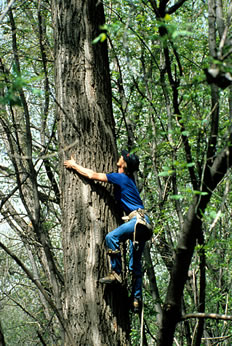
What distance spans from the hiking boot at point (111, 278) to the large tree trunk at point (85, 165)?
0.05m

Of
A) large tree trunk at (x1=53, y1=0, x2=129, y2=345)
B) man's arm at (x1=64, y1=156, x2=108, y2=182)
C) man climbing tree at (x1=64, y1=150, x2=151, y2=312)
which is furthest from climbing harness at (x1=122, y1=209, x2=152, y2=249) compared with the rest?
man's arm at (x1=64, y1=156, x2=108, y2=182)

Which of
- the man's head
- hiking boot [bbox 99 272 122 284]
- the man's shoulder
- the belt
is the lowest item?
hiking boot [bbox 99 272 122 284]

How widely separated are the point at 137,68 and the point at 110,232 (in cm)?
543

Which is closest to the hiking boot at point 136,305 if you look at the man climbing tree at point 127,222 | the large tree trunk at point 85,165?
the man climbing tree at point 127,222

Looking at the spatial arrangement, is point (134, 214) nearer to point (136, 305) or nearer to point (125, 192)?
point (125, 192)

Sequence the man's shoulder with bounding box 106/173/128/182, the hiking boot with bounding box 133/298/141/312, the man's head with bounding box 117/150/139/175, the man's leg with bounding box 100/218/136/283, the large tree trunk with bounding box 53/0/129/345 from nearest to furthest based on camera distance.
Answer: the large tree trunk with bounding box 53/0/129/345 → the man's leg with bounding box 100/218/136/283 → the man's shoulder with bounding box 106/173/128/182 → the hiking boot with bounding box 133/298/141/312 → the man's head with bounding box 117/150/139/175

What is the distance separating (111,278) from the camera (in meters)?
3.27

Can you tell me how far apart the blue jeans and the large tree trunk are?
0.25 ft

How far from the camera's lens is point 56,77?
3.82 meters

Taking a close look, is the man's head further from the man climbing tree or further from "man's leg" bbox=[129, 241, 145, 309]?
"man's leg" bbox=[129, 241, 145, 309]

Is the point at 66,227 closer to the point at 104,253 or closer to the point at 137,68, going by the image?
the point at 104,253

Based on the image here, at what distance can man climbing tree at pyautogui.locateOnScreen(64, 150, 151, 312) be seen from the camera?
3.38 m

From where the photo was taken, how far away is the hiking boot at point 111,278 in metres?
3.22

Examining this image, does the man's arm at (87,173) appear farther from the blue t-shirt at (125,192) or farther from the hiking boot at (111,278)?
the hiking boot at (111,278)
